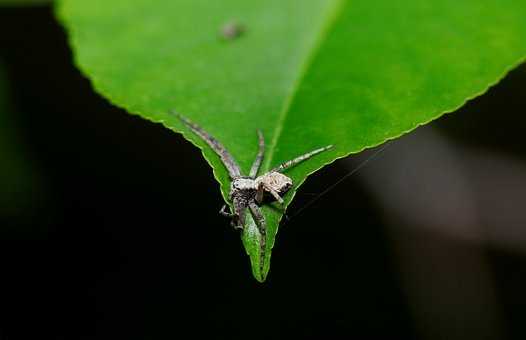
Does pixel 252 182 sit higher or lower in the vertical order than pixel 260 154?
lower

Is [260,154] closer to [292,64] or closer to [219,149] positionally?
[219,149]

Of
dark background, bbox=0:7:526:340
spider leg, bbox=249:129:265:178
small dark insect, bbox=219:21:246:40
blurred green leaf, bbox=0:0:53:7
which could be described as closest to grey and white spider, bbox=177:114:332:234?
spider leg, bbox=249:129:265:178

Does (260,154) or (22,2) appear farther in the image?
(22,2)

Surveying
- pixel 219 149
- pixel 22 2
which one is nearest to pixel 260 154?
pixel 219 149

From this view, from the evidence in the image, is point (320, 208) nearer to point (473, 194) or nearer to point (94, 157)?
point (473, 194)

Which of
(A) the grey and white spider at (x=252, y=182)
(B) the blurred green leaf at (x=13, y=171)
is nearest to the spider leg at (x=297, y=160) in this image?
(A) the grey and white spider at (x=252, y=182)

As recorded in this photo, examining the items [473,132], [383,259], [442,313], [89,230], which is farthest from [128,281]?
[473,132]

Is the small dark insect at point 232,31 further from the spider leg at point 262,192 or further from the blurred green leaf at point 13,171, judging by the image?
the blurred green leaf at point 13,171
